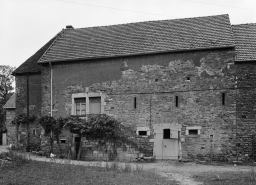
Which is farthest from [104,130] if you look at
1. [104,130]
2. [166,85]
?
[166,85]

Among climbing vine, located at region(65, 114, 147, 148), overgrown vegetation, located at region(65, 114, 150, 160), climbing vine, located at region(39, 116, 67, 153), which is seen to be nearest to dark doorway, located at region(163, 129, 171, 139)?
overgrown vegetation, located at region(65, 114, 150, 160)

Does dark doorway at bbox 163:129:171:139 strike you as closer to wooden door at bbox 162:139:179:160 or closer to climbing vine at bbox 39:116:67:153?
wooden door at bbox 162:139:179:160

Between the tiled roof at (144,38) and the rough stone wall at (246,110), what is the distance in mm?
2083

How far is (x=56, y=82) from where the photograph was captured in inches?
838

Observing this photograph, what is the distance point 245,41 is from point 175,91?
5.81m

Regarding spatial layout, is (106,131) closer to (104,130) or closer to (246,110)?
(104,130)

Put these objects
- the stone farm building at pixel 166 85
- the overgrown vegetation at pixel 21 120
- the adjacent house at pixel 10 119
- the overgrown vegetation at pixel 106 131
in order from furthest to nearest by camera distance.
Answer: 1. the adjacent house at pixel 10 119
2. the overgrown vegetation at pixel 21 120
3. the overgrown vegetation at pixel 106 131
4. the stone farm building at pixel 166 85

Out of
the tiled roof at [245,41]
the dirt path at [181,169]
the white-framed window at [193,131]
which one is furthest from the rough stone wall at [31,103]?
the tiled roof at [245,41]

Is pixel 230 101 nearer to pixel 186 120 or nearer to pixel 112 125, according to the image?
pixel 186 120

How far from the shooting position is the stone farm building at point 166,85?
59.4 ft

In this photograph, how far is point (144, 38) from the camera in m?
20.9

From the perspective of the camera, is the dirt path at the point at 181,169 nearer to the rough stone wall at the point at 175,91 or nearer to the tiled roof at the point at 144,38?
the rough stone wall at the point at 175,91

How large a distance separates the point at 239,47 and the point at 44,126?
1400 cm

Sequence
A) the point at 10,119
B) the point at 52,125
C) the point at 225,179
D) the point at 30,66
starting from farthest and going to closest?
the point at 10,119 < the point at 30,66 < the point at 52,125 < the point at 225,179
